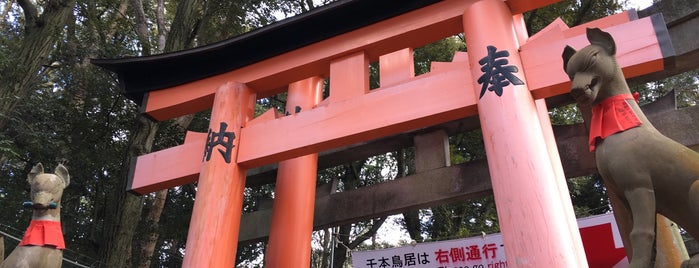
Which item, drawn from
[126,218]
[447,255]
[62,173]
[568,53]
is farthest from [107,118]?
[568,53]

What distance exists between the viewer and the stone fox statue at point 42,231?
3330mm

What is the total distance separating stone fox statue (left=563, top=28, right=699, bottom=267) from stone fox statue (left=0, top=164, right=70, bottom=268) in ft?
12.2

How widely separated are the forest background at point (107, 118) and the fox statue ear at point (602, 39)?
15.5 feet

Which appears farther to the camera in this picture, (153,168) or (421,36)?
(153,168)

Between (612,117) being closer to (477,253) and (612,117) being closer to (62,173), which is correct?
(477,253)

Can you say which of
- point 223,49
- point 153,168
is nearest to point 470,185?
point 223,49

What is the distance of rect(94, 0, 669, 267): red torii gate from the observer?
2.65 m

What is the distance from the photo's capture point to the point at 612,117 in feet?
6.56

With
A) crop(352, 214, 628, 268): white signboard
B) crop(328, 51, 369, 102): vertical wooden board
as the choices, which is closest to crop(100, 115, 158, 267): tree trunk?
crop(352, 214, 628, 268): white signboard

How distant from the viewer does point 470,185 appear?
4.21m

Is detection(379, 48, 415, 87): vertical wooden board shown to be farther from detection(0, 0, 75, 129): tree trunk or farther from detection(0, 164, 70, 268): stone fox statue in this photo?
detection(0, 0, 75, 129): tree trunk

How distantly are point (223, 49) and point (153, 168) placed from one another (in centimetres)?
135

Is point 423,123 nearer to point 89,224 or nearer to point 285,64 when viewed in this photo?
point 285,64

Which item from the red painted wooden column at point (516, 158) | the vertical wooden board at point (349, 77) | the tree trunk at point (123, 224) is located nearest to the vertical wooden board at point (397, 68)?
the vertical wooden board at point (349, 77)
